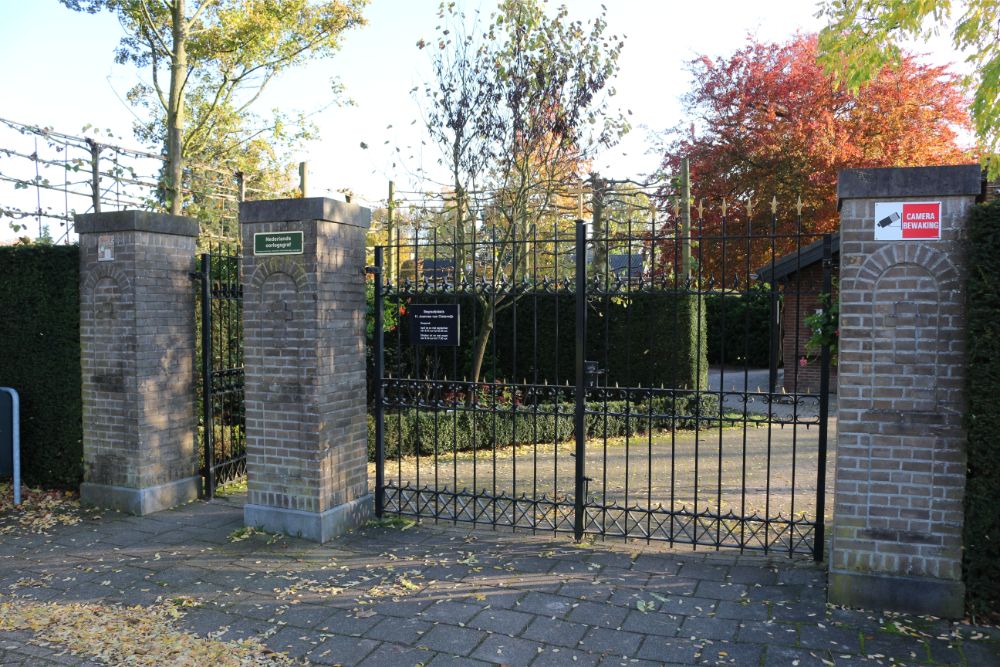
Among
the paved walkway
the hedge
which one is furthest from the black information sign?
the hedge

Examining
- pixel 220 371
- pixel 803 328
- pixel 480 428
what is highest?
pixel 803 328

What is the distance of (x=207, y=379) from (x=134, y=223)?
62.6 inches

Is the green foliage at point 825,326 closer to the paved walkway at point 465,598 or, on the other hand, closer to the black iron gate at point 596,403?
the black iron gate at point 596,403

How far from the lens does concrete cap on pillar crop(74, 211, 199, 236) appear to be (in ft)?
20.4

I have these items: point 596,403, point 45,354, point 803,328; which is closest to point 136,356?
point 45,354

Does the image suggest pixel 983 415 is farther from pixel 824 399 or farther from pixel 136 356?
pixel 136 356

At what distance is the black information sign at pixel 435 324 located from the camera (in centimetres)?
593

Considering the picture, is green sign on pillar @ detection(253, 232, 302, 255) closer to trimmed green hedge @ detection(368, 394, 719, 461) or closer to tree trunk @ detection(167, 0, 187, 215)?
trimmed green hedge @ detection(368, 394, 719, 461)

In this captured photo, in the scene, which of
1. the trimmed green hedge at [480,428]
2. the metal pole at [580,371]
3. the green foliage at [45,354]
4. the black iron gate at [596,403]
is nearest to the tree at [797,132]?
the black iron gate at [596,403]

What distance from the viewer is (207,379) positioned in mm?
6848

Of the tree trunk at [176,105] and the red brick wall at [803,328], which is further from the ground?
the tree trunk at [176,105]

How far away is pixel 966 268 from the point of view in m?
4.08

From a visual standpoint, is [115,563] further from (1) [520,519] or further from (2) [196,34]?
(2) [196,34]

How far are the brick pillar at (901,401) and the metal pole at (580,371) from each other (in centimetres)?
180
